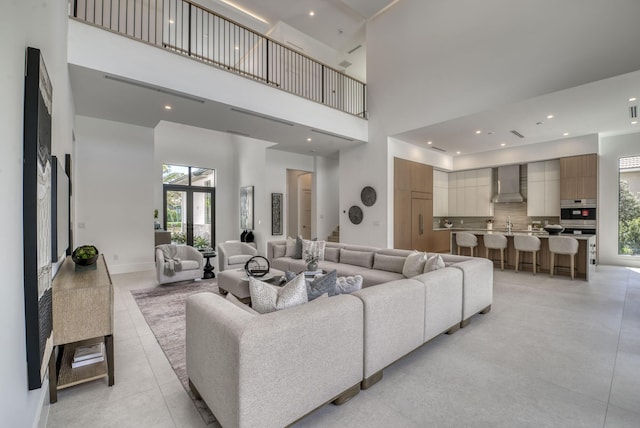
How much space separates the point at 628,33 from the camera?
3.90m

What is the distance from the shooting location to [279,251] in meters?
5.91

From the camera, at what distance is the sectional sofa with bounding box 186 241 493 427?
1.49 metres

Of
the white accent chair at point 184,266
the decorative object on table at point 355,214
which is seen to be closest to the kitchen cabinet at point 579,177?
the decorative object on table at point 355,214

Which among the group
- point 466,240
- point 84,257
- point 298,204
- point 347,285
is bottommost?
point 466,240

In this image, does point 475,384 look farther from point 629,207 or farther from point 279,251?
point 629,207

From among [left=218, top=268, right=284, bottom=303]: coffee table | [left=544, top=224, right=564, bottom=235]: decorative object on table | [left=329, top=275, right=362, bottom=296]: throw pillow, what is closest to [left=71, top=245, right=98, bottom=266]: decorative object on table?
[left=218, top=268, right=284, bottom=303]: coffee table

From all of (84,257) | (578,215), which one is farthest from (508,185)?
(84,257)

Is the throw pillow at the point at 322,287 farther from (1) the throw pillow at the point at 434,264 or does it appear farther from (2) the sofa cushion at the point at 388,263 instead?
(2) the sofa cushion at the point at 388,263

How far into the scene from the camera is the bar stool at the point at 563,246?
5504 mm

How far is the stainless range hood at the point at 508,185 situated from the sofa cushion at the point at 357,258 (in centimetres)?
559

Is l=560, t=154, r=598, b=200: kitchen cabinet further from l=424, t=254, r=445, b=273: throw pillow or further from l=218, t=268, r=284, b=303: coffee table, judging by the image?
l=218, t=268, r=284, b=303: coffee table

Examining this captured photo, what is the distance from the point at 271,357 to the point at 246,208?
27.1ft

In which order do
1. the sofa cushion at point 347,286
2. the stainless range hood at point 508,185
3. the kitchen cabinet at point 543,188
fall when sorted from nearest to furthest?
the sofa cushion at point 347,286, the kitchen cabinet at point 543,188, the stainless range hood at point 508,185

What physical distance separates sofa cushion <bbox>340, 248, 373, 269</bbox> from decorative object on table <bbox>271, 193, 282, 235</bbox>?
13.5 feet
